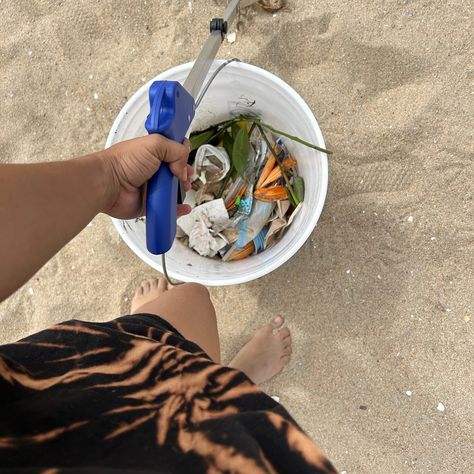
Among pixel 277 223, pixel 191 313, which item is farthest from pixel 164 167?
pixel 277 223

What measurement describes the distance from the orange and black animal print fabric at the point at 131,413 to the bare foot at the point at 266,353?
0.45 meters

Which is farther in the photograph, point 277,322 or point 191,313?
point 277,322

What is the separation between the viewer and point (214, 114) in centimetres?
110

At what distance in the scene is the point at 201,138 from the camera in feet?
3.62

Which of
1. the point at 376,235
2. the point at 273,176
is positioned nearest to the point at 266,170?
the point at 273,176

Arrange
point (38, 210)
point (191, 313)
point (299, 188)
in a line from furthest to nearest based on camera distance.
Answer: point (299, 188) < point (191, 313) < point (38, 210)

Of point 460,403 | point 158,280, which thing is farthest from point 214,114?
point 460,403

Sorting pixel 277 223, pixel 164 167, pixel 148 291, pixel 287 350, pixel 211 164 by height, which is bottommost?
pixel 287 350

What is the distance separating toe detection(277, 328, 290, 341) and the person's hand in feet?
1.83

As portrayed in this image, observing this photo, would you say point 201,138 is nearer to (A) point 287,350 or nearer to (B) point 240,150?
(B) point 240,150

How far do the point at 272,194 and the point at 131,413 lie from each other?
61cm

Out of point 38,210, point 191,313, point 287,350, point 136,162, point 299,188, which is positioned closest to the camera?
point 38,210

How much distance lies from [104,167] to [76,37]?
74 cm

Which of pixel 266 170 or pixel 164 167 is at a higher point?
pixel 164 167
